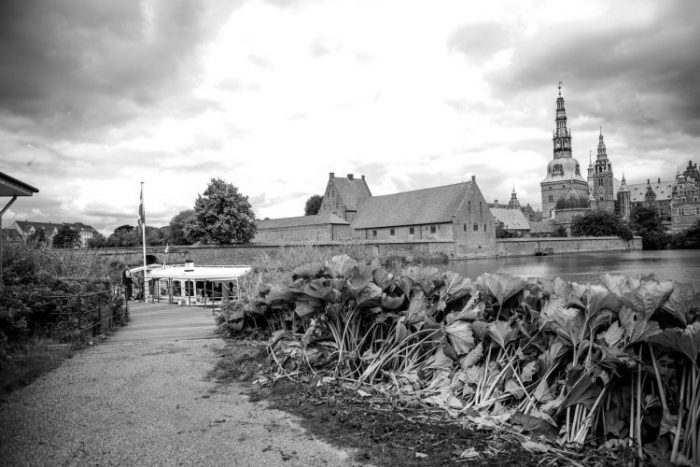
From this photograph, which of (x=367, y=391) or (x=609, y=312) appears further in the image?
(x=367, y=391)

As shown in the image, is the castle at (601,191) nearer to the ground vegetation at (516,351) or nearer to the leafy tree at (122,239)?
the leafy tree at (122,239)

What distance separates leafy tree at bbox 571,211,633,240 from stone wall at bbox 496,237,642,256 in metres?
2.05

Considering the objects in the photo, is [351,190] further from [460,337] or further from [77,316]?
[460,337]

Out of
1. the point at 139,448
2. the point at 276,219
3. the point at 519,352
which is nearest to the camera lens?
the point at 139,448

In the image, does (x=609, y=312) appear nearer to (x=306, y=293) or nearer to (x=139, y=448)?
(x=306, y=293)

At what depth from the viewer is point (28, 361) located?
717 centimetres

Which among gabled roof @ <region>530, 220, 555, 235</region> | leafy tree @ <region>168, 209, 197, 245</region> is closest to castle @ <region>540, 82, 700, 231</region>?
gabled roof @ <region>530, 220, 555, 235</region>

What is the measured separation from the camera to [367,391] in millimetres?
5586

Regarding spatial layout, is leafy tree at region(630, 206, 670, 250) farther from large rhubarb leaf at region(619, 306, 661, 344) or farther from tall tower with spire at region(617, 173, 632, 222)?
large rhubarb leaf at region(619, 306, 661, 344)

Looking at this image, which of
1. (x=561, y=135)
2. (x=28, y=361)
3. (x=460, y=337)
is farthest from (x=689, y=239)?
(x=28, y=361)

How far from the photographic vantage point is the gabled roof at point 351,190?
79562 mm

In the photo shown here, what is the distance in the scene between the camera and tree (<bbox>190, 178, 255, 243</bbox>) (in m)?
48.3

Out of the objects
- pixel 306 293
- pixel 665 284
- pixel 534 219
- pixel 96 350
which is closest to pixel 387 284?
pixel 306 293

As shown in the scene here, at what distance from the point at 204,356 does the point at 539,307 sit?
545 centimetres
